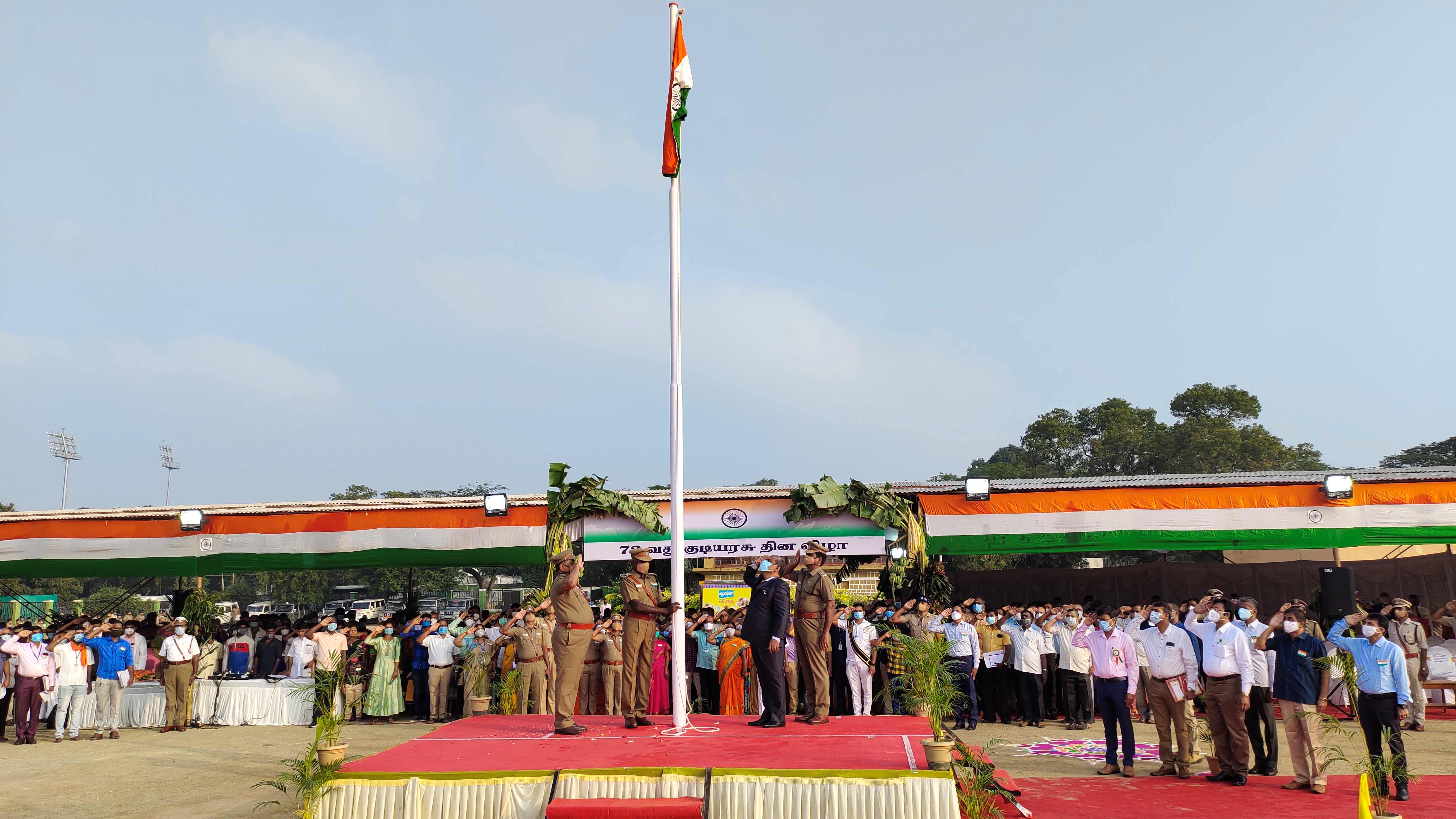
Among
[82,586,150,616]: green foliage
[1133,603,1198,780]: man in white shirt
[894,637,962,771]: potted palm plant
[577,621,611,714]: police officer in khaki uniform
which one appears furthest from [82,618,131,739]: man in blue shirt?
[82,586,150,616]: green foliage

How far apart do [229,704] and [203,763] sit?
405 cm

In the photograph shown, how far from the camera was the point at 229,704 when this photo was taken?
1536 cm

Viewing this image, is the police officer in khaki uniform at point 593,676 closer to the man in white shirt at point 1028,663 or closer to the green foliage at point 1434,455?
the man in white shirt at point 1028,663

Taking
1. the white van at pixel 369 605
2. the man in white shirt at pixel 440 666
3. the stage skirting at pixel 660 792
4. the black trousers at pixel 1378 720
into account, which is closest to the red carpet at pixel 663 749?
the stage skirting at pixel 660 792

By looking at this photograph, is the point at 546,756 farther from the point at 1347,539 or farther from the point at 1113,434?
the point at 1113,434

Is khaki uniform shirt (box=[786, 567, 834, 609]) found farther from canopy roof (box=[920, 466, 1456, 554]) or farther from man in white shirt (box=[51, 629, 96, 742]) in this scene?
man in white shirt (box=[51, 629, 96, 742])

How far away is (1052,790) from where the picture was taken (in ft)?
29.4

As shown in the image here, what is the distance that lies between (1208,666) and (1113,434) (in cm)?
4569

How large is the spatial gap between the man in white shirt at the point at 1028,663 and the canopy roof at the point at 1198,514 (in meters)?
2.56

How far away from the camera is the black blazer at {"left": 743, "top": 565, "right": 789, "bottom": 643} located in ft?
30.8

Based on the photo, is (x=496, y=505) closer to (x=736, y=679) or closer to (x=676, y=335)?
(x=736, y=679)

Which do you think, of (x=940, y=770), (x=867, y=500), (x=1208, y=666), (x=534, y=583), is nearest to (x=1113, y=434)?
(x=534, y=583)

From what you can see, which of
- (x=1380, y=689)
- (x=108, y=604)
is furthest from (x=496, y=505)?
(x=108, y=604)

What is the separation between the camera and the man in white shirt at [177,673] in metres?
14.8
